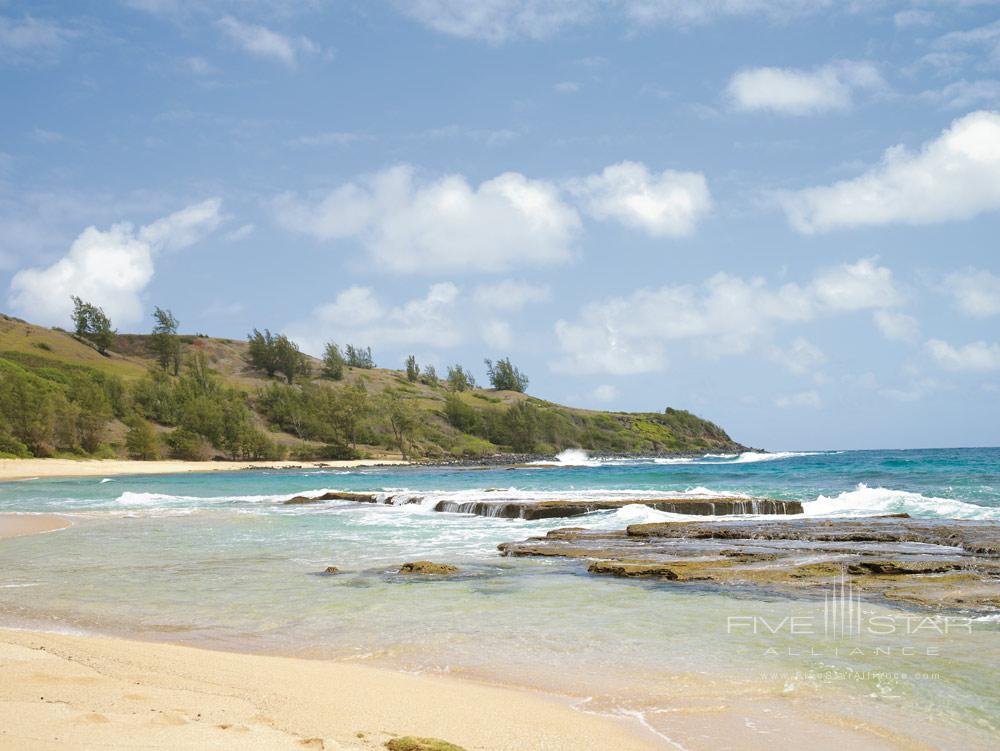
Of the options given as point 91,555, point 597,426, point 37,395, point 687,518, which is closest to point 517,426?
point 597,426

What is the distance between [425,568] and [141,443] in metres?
74.5

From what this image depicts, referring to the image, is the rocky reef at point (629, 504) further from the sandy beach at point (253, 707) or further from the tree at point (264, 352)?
the tree at point (264, 352)

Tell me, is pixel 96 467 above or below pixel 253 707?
below

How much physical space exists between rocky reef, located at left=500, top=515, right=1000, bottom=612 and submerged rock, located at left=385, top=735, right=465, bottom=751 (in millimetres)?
8305

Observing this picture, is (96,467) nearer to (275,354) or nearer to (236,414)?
(236,414)

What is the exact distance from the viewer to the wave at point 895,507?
26.2 metres

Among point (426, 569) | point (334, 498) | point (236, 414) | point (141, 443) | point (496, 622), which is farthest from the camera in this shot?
point (236, 414)

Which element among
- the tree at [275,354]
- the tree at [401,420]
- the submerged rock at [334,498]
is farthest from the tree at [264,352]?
the submerged rock at [334,498]

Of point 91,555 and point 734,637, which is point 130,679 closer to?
point 734,637

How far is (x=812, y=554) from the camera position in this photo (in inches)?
631

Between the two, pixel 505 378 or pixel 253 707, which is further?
pixel 505 378

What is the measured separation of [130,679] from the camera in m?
6.85

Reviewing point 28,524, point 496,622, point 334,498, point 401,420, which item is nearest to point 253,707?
point 496,622

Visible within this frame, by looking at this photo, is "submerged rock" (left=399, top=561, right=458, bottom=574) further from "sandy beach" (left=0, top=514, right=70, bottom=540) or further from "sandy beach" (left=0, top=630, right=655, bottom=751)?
"sandy beach" (left=0, top=514, right=70, bottom=540)
